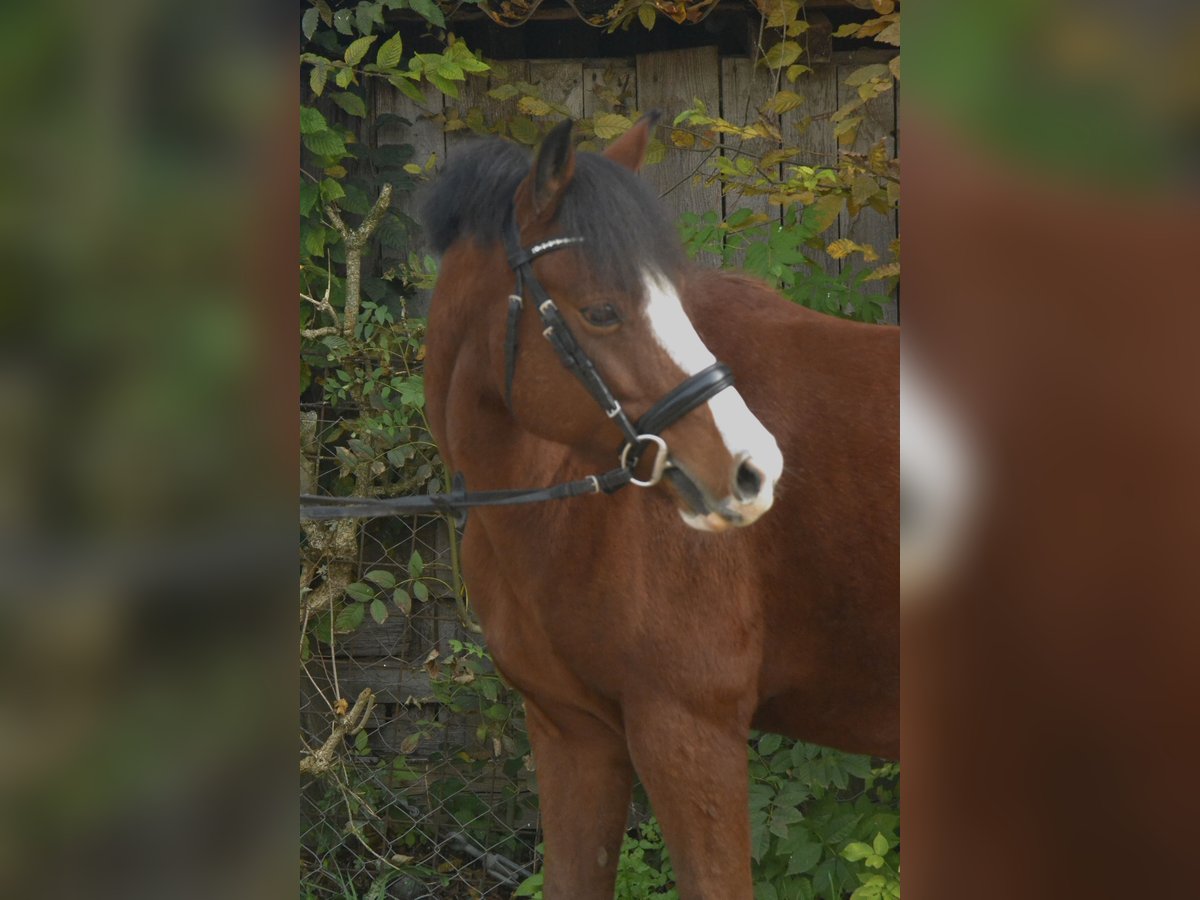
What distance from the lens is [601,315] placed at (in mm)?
1129

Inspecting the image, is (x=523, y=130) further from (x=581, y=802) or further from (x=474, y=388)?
(x=581, y=802)

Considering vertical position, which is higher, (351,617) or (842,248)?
(842,248)

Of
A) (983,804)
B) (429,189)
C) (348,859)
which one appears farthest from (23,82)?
(348,859)

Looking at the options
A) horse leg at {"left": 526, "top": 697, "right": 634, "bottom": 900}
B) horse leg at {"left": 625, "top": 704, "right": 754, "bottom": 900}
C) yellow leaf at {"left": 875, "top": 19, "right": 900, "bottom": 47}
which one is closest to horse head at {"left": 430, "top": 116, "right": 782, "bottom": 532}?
horse leg at {"left": 625, "top": 704, "right": 754, "bottom": 900}

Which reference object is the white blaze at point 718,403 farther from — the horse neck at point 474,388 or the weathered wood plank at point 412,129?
the weathered wood plank at point 412,129

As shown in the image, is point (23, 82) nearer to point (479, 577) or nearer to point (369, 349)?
point (479, 577)

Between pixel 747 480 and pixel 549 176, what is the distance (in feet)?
1.26

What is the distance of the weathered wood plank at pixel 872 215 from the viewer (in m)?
2.01

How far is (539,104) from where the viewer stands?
6.36 feet

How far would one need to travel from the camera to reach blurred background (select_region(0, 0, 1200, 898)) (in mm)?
177

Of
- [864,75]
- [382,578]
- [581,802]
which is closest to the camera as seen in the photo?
[581,802]

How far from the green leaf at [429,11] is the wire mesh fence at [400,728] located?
28.8 inches

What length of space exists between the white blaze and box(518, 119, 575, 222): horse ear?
144mm

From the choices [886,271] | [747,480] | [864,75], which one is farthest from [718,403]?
[864,75]
